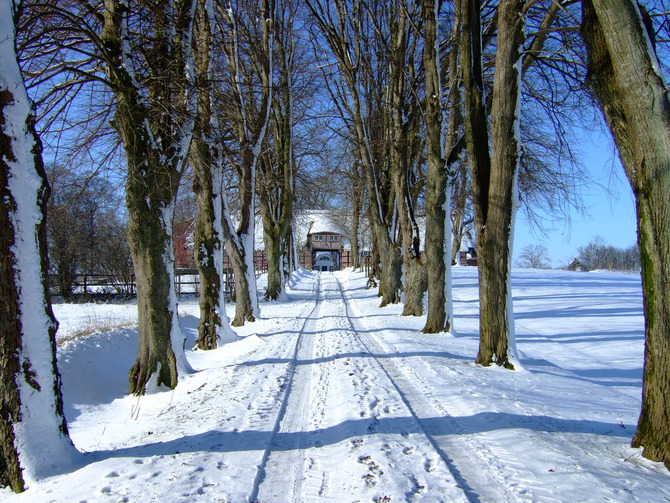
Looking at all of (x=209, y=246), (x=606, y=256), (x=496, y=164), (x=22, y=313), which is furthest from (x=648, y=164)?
(x=606, y=256)

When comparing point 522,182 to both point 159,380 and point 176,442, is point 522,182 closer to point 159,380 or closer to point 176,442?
point 159,380

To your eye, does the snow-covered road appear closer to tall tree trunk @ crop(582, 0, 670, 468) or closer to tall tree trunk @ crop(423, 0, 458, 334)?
tall tree trunk @ crop(582, 0, 670, 468)

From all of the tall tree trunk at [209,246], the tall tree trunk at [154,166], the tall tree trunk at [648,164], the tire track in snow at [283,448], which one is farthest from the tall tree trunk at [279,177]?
the tall tree trunk at [648,164]

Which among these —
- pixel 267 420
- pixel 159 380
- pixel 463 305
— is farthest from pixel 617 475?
pixel 463 305

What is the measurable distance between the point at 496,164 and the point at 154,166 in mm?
4942

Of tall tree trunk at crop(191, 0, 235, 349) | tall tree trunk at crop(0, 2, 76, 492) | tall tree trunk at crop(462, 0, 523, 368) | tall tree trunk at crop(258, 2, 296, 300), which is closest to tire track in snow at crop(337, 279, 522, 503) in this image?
tall tree trunk at crop(462, 0, 523, 368)

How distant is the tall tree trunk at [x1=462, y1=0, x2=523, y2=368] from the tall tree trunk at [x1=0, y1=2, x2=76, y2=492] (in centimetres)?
563

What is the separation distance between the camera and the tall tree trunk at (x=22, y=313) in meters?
3.66

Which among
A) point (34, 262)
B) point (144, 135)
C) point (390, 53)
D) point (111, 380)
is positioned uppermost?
point (390, 53)

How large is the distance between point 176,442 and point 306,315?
36.3 feet

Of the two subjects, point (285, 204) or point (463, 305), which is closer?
point (463, 305)

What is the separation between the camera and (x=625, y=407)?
5473 mm

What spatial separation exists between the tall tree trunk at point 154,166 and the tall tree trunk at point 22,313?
260 cm

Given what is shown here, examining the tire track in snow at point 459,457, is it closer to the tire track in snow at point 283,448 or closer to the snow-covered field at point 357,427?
the snow-covered field at point 357,427
